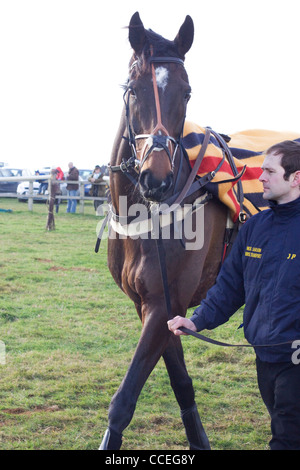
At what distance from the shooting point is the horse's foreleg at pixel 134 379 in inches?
124

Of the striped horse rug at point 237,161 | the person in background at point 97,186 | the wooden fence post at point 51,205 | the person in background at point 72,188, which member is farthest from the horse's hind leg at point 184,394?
the person in background at point 72,188

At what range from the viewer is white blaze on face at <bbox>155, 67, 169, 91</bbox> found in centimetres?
338

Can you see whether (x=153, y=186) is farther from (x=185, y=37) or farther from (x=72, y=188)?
(x=72, y=188)

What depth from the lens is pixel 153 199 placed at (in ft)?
10.2

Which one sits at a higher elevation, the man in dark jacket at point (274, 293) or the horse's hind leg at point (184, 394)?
the man in dark jacket at point (274, 293)

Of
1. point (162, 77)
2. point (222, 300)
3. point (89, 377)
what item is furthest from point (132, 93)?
point (89, 377)

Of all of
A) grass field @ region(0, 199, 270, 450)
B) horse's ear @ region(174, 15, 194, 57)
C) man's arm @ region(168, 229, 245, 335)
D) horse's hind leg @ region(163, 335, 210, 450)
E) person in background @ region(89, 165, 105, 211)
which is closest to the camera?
man's arm @ region(168, 229, 245, 335)

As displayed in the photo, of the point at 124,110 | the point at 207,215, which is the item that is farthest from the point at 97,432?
the point at 124,110

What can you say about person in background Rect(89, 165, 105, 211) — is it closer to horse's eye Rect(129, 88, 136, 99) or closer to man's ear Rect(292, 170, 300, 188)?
horse's eye Rect(129, 88, 136, 99)

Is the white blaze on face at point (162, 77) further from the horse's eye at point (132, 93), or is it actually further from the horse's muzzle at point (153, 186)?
the horse's muzzle at point (153, 186)

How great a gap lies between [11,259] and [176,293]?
7.79 meters

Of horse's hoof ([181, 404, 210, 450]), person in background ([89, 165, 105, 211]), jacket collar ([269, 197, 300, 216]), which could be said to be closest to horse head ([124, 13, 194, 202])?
jacket collar ([269, 197, 300, 216])

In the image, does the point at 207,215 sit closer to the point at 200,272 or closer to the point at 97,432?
the point at 200,272

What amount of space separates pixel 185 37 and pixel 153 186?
1209mm
